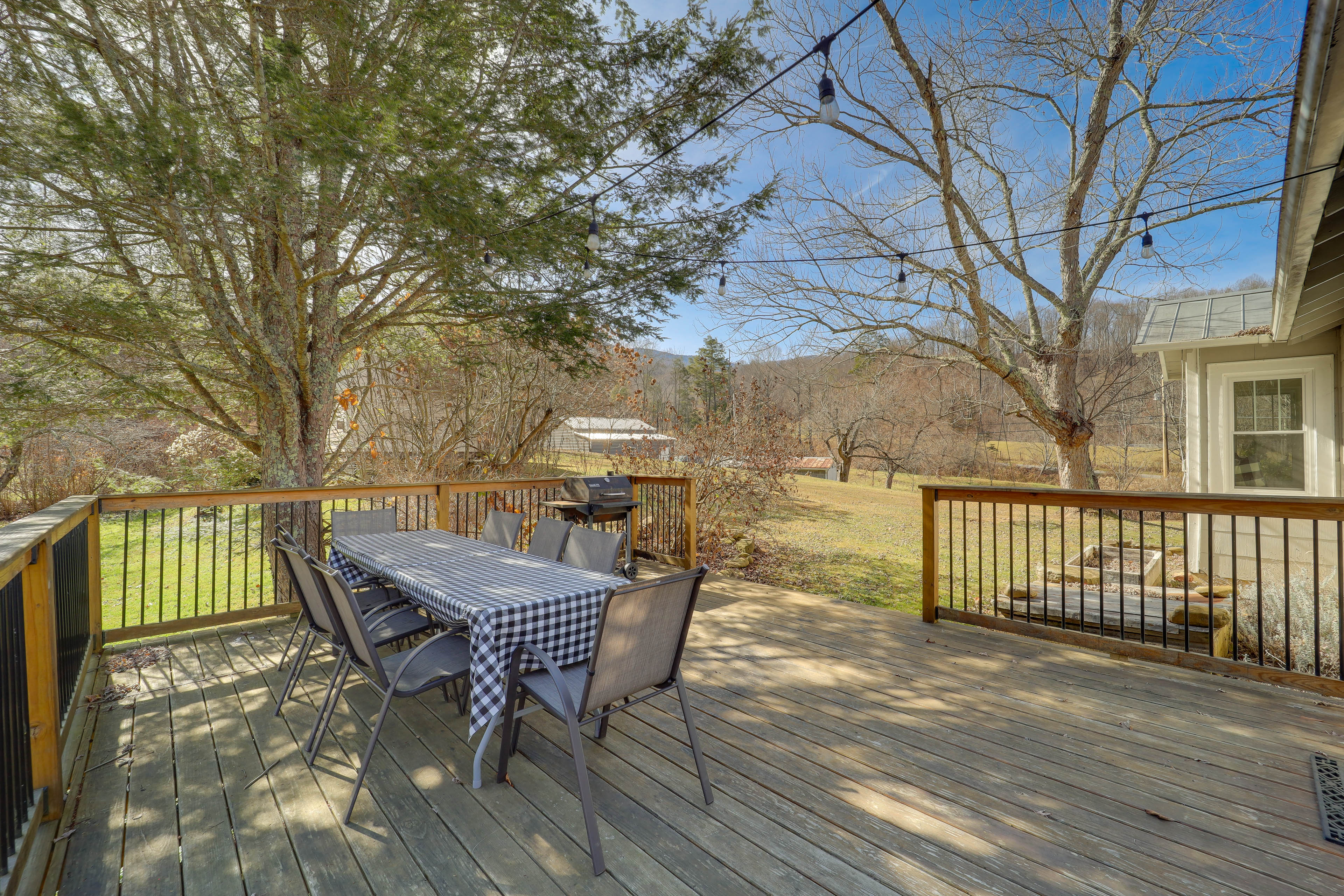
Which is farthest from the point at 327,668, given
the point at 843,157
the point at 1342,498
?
the point at 843,157

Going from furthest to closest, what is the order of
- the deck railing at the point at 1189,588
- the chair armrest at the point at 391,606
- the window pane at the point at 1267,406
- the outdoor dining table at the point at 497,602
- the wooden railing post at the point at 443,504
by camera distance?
1. the window pane at the point at 1267,406
2. the wooden railing post at the point at 443,504
3. the deck railing at the point at 1189,588
4. the chair armrest at the point at 391,606
5. the outdoor dining table at the point at 497,602

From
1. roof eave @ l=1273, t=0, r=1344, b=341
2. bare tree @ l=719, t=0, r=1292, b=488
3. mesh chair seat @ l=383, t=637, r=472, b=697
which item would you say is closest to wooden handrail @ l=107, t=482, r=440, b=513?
mesh chair seat @ l=383, t=637, r=472, b=697

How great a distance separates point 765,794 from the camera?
6.62ft

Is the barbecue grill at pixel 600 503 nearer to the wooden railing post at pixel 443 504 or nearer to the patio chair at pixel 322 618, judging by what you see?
the wooden railing post at pixel 443 504

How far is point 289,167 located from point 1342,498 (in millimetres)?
6028

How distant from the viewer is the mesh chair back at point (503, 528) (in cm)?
354

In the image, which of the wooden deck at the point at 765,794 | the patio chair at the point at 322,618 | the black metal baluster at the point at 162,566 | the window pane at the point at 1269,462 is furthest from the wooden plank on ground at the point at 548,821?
the window pane at the point at 1269,462

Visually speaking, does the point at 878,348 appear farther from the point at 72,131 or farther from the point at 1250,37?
the point at 72,131

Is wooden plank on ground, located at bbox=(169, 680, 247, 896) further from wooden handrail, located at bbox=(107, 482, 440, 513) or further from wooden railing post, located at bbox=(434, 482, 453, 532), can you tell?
wooden railing post, located at bbox=(434, 482, 453, 532)

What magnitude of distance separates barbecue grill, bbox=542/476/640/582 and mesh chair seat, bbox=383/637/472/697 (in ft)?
7.79

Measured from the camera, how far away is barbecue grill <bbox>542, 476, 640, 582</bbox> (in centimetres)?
497

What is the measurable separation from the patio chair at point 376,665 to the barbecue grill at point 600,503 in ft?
8.19

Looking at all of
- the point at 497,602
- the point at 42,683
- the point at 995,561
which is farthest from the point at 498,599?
the point at 995,561

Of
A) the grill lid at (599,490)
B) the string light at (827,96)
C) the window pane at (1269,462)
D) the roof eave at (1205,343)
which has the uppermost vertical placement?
the string light at (827,96)
